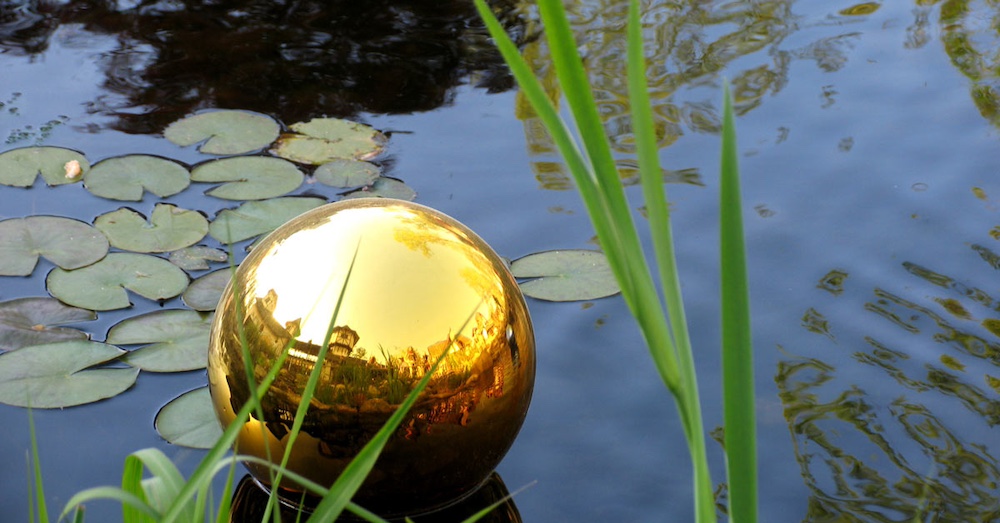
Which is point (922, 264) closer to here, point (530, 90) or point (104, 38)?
point (530, 90)

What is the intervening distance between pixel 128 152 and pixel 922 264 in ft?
6.17

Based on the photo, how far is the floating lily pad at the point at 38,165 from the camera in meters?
2.51

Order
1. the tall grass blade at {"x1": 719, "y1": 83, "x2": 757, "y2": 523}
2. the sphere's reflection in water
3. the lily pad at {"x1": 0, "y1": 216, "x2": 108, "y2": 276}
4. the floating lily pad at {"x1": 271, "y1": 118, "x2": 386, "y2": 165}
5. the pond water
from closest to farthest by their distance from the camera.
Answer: the tall grass blade at {"x1": 719, "y1": 83, "x2": 757, "y2": 523}, the sphere's reflection in water, the pond water, the lily pad at {"x1": 0, "y1": 216, "x2": 108, "y2": 276}, the floating lily pad at {"x1": 271, "y1": 118, "x2": 386, "y2": 165}

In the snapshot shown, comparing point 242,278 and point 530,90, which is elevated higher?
point 530,90

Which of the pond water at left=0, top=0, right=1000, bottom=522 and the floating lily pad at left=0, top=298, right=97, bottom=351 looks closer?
the pond water at left=0, top=0, right=1000, bottom=522

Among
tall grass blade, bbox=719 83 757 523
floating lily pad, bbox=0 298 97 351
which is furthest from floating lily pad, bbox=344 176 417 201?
tall grass blade, bbox=719 83 757 523

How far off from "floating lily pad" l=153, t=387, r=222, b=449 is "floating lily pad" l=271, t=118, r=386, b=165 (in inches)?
35.4

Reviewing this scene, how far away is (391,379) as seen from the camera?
55.9 inches

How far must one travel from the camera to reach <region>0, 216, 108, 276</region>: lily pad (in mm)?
2207

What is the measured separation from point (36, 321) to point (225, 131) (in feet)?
2.71

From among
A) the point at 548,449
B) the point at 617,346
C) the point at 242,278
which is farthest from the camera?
Result: the point at 617,346

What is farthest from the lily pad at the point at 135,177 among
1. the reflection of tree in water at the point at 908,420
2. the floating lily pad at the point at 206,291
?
the reflection of tree in water at the point at 908,420

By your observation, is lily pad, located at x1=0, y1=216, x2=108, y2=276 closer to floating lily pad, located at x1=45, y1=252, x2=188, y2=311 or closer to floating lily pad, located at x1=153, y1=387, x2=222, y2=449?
floating lily pad, located at x1=45, y1=252, x2=188, y2=311

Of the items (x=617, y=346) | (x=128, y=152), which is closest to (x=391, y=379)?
(x=617, y=346)
